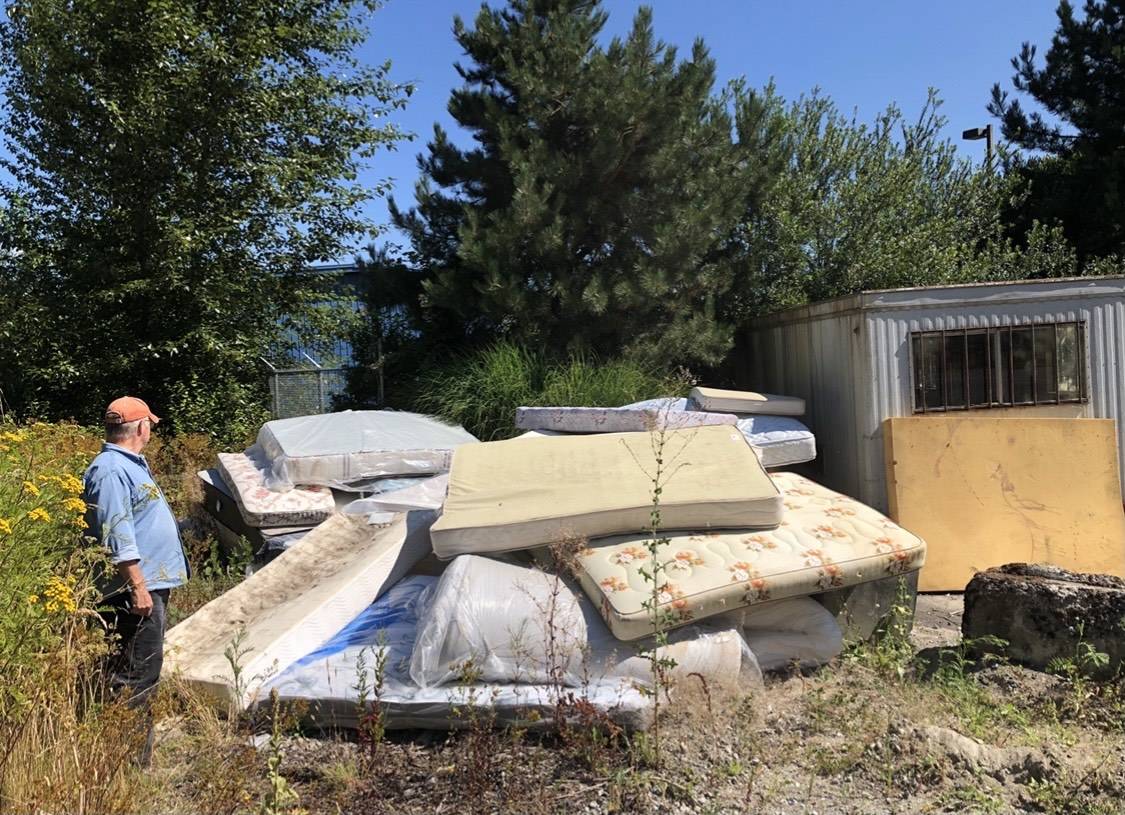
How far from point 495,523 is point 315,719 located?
1175 millimetres

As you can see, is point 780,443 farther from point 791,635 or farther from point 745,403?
point 791,635

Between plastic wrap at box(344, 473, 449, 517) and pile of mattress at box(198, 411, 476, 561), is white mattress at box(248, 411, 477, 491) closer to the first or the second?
pile of mattress at box(198, 411, 476, 561)

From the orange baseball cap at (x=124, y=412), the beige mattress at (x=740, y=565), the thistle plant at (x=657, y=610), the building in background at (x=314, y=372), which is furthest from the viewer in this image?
the building in background at (x=314, y=372)

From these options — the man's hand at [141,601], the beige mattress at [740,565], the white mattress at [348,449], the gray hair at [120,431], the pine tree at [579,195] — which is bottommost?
the beige mattress at [740,565]

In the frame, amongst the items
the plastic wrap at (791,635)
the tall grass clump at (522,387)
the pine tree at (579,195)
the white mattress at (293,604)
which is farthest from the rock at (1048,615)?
the pine tree at (579,195)

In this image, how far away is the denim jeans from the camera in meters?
3.25

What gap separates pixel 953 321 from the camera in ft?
20.6

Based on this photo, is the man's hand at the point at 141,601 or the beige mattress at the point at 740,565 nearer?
the man's hand at the point at 141,601

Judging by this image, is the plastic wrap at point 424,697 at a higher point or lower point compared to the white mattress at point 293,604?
lower

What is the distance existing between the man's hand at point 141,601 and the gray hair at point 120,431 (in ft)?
1.98

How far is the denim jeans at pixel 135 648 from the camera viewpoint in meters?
3.25

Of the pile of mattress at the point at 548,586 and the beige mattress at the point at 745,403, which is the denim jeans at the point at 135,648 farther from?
the beige mattress at the point at 745,403

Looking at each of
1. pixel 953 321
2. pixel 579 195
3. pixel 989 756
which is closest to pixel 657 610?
pixel 989 756

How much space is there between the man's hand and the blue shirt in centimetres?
6
